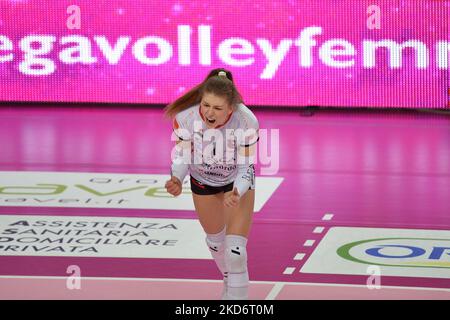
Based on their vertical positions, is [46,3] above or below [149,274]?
above

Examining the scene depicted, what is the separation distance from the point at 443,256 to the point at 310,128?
17.2 feet

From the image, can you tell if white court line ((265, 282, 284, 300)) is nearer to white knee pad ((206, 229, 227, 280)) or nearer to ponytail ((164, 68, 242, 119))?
white knee pad ((206, 229, 227, 280))

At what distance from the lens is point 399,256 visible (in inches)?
337

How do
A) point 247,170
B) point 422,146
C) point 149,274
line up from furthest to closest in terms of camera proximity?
point 422,146, point 149,274, point 247,170

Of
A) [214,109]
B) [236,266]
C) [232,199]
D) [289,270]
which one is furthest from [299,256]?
[214,109]

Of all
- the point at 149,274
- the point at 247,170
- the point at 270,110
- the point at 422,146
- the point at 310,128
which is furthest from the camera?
the point at 270,110

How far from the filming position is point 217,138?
696cm

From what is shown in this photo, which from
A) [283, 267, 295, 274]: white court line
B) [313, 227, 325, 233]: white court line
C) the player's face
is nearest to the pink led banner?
[313, 227, 325, 233]: white court line

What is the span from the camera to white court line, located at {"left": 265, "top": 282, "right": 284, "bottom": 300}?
7552 mm

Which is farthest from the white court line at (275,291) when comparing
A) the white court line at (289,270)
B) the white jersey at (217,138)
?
the white jersey at (217,138)

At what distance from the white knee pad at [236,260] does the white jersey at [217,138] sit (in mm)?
401

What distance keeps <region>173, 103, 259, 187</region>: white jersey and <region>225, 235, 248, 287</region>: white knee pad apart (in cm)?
40

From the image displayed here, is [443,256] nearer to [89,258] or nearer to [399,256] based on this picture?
[399,256]
